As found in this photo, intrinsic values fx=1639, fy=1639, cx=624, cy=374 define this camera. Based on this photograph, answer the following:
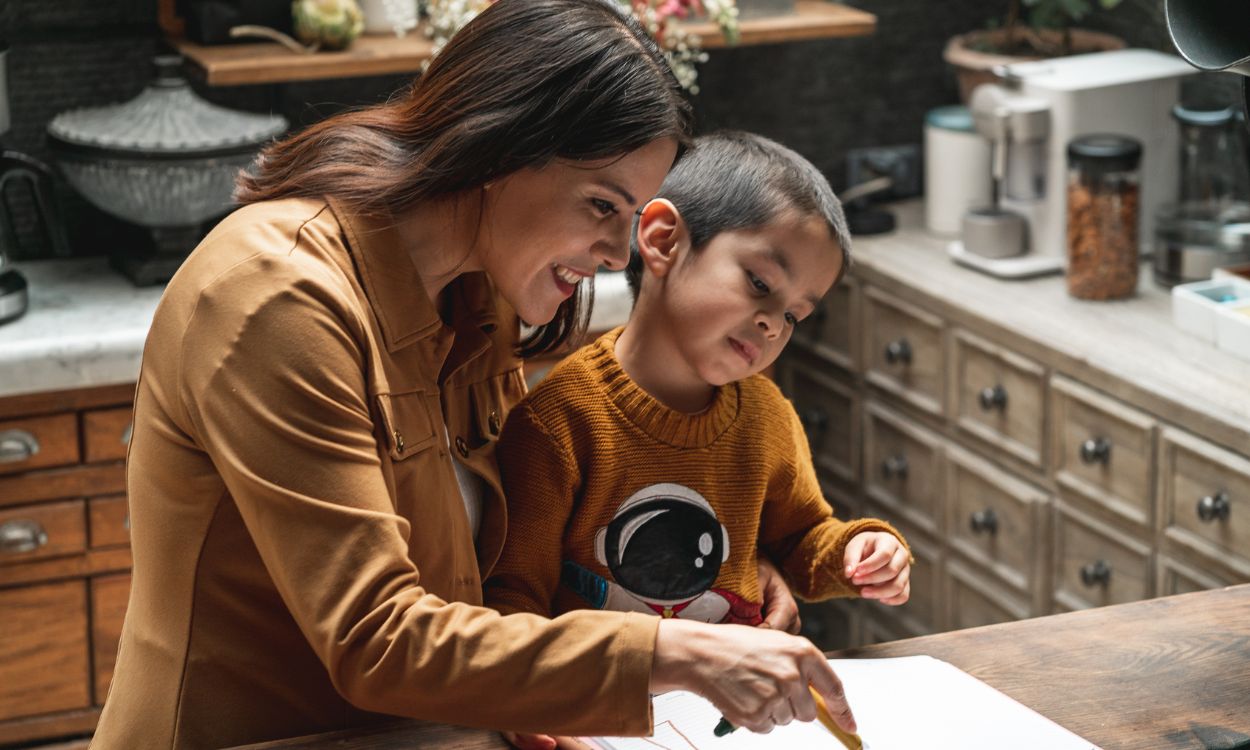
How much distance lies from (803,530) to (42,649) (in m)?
1.57

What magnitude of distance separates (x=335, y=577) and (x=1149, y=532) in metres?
1.71

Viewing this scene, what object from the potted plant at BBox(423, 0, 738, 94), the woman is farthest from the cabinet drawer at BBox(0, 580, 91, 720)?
the woman

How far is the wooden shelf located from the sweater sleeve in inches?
58.3

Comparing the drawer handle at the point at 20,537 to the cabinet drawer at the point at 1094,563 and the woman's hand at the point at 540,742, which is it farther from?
the cabinet drawer at the point at 1094,563

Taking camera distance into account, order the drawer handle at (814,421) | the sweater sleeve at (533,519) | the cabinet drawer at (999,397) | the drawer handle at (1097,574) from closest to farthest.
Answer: the sweater sleeve at (533,519), the drawer handle at (1097,574), the cabinet drawer at (999,397), the drawer handle at (814,421)

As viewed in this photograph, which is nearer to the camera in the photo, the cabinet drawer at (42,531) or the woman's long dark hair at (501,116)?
the woman's long dark hair at (501,116)

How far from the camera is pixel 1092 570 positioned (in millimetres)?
2689

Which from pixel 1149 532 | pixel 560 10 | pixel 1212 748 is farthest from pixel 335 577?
pixel 1149 532

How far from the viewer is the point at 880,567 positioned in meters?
1.57

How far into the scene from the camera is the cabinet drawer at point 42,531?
8.79 feet

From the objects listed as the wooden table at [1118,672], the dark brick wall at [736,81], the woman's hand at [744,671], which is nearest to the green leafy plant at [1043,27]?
the dark brick wall at [736,81]

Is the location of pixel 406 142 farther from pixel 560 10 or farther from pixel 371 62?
pixel 371 62

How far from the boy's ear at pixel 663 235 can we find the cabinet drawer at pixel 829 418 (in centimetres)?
165

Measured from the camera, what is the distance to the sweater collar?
161cm
